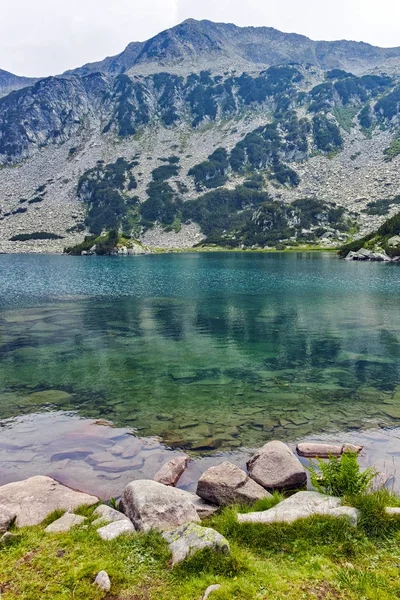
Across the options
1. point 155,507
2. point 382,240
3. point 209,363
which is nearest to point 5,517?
point 155,507

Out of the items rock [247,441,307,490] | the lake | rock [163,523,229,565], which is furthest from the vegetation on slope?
rock [163,523,229,565]

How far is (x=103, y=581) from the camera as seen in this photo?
7309 millimetres

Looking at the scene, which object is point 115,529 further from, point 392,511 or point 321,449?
point 321,449

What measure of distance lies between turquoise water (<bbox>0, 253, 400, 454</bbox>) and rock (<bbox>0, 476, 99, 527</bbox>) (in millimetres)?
5062

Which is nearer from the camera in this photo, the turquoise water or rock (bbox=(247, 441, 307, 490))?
rock (bbox=(247, 441, 307, 490))

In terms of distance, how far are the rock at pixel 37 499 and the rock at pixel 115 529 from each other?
7.72 feet

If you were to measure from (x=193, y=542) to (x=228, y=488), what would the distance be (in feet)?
12.2

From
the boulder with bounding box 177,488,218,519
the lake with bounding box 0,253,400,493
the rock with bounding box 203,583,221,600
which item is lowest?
the lake with bounding box 0,253,400,493

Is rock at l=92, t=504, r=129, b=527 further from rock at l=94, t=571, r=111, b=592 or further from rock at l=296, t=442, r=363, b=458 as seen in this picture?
rock at l=296, t=442, r=363, b=458

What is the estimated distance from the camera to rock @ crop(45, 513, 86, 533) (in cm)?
956

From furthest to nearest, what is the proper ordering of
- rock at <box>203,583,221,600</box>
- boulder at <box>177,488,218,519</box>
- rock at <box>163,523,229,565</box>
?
boulder at <box>177,488,218,519</box>
rock at <box>163,523,229,565</box>
rock at <box>203,583,221,600</box>

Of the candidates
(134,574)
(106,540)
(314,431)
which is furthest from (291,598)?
(314,431)

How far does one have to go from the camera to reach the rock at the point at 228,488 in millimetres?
11539

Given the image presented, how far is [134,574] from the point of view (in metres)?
7.71
